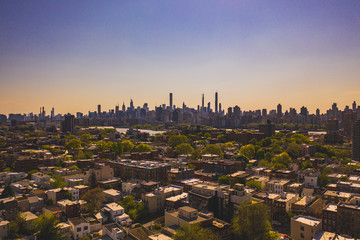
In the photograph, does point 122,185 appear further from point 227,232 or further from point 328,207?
point 328,207

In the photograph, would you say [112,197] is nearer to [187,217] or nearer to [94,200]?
[94,200]

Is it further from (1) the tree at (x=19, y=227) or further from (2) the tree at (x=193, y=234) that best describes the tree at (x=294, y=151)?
(1) the tree at (x=19, y=227)

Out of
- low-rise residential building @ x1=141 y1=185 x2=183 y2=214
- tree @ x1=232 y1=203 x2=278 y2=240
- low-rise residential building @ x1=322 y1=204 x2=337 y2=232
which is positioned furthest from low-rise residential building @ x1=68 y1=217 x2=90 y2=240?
low-rise residential building @ x1=322 y1=204 x2=337 y2=232

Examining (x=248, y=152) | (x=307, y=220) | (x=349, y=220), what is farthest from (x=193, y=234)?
(x=248, y=152)

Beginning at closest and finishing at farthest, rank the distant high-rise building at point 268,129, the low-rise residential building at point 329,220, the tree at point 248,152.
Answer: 1. the low-rise residential building at point 329,220
2. the tree at point 248,152
3. the distant high-rise building at point 268,129

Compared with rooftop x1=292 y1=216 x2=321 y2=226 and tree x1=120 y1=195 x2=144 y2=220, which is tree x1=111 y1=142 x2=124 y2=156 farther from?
rooftop x1=292 y1=216 x2=321 y2=226

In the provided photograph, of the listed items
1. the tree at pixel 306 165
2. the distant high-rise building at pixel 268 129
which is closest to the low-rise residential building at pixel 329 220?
the tree at pixel 306 165
